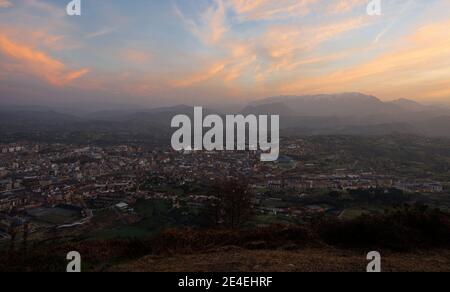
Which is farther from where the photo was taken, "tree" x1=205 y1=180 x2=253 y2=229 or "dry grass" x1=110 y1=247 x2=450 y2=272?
"tree" x1=205 y1=180 x2=253 y2=229

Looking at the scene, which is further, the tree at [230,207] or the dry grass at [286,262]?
the tree at [230,207]

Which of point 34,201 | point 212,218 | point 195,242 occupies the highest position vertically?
point 195,242

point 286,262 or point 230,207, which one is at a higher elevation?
point 286,262

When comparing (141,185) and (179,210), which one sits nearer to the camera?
(179,210)

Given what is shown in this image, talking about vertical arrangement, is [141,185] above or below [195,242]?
below

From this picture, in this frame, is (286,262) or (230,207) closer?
(286,262)
